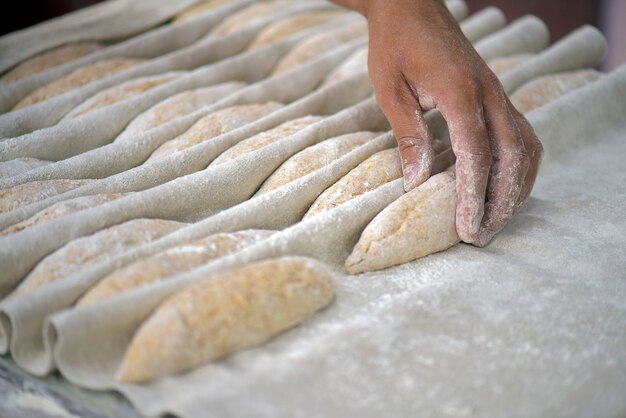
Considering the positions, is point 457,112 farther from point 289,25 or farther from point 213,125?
point 289,25

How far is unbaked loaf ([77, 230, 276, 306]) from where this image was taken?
124cm

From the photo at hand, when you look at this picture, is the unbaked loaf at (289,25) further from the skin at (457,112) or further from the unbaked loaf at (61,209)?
the unbaked loaf at (61,209)

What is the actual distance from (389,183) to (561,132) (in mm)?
765

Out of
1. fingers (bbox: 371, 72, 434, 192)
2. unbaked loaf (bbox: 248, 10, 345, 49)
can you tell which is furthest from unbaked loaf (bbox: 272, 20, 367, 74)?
fingers (bbox: 371, 72, 434, 192)

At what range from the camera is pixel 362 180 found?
167 centimetres

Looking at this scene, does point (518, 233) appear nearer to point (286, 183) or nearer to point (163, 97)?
point (286, 183)

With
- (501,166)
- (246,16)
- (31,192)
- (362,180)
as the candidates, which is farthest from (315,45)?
(31,192)

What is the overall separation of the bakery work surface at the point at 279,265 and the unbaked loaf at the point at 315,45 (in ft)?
0.89

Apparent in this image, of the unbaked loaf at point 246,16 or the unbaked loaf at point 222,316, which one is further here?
the unbaked loaf at point 246,16

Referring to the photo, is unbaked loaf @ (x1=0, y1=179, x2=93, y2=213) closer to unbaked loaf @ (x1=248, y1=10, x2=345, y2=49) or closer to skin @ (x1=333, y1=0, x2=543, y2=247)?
skin @ (x1=333, y1=0, x2=543, y2=247)

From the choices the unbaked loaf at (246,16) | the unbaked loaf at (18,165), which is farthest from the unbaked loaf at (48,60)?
the unbaked loaf at (18,165)

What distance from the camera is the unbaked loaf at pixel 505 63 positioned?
7.77 ft

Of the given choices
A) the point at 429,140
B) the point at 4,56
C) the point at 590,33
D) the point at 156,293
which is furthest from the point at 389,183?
the point at 4,56

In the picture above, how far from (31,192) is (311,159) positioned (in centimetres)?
73
